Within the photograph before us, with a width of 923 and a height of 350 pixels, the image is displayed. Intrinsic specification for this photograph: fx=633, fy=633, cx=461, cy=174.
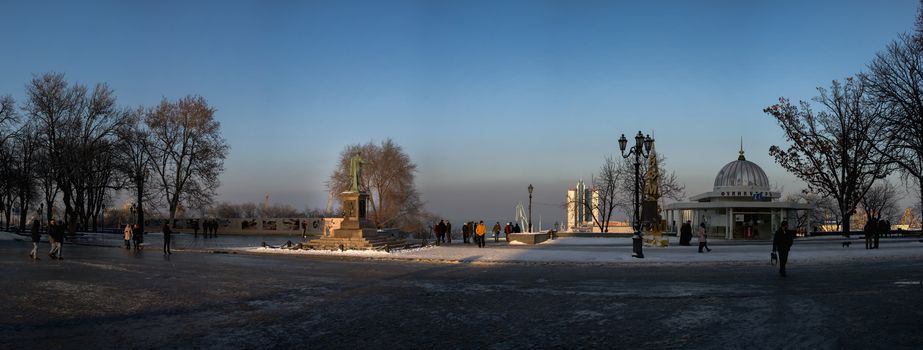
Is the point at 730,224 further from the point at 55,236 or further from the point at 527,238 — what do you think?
the point at 55,236

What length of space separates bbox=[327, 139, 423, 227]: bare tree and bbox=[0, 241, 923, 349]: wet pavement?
45204mm

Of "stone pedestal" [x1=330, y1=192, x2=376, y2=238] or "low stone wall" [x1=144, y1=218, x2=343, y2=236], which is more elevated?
"stone pedestal" [x1=330, y1=192, x2=376, y2=238]

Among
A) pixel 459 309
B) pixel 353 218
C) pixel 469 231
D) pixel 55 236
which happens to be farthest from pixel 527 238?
pixel 459 309

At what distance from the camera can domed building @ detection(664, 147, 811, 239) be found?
136ft

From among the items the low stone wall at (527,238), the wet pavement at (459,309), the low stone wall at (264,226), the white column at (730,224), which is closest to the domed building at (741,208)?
the white column at (730,224)

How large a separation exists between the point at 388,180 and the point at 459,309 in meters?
54.3

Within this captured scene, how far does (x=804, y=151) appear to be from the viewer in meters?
42.0

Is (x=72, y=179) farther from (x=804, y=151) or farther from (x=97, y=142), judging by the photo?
(x=804, y=151)

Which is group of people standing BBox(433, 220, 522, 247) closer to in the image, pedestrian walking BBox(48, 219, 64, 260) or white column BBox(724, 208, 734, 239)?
white column BBox(724, 208, 734, 239)

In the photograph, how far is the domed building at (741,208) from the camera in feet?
136

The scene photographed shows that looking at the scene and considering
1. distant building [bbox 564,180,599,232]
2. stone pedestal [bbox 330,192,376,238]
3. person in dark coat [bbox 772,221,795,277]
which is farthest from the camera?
distant building [bbox 564,180,599,232]

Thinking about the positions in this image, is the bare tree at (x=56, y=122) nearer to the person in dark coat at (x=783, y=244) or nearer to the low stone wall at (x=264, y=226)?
the low stone wall at (x=264, y=226)

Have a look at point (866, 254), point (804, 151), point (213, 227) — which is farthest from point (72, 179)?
point (804, 151)

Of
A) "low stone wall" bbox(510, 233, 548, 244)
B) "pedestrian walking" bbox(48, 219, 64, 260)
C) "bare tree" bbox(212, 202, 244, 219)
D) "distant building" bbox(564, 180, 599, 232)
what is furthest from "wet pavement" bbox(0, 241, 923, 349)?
"bare tree" bbox(212, 202, 244, 219)
